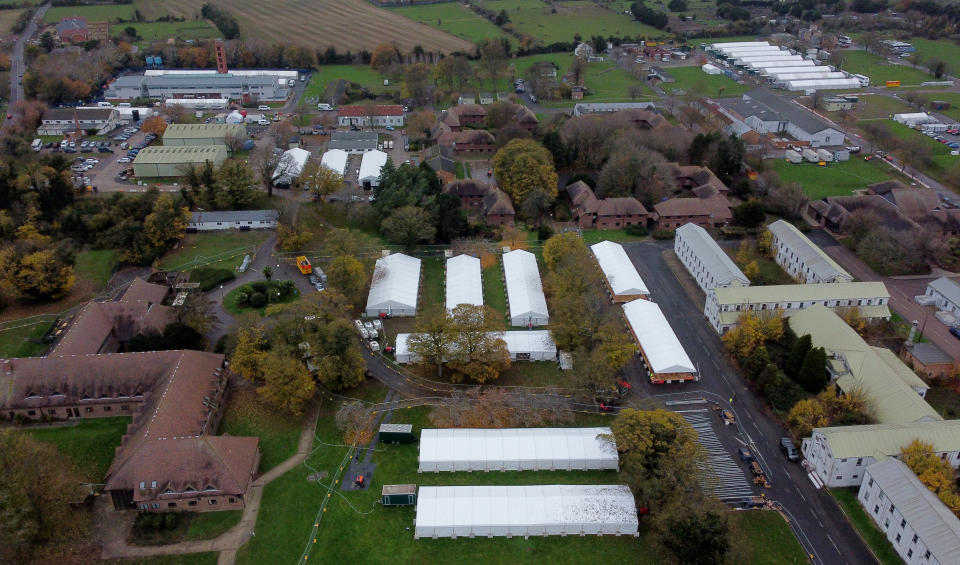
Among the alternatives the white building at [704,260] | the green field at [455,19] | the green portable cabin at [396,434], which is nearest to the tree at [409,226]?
the white building at [704,260]

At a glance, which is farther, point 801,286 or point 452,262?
point 452,262

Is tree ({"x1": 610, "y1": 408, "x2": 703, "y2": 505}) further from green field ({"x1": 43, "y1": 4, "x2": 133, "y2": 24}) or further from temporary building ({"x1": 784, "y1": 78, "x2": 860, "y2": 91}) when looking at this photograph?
green field ({"x1": 43, "y1": 4, "x2": 133, "y2": 24})

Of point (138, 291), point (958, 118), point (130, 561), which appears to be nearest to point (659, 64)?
point (958, 118)

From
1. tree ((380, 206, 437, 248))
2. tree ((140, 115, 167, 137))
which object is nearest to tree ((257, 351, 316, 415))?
tree ((380, 206, 437, 248))

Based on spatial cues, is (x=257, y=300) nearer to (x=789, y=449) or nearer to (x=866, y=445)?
(x=789, y=449)

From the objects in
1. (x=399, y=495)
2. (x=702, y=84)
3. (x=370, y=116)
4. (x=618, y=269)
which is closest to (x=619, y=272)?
(x=618, y=269)

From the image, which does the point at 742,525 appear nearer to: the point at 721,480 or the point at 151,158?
the point at 721,480

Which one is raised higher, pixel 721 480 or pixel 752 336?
pixel 752 336
